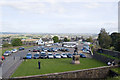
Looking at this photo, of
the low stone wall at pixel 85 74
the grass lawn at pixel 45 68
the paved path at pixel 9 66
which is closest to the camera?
the low stone wall at pixel 85 74

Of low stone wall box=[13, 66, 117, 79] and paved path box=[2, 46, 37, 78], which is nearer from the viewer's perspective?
low stone wall box=[13, 66, 117, 79]

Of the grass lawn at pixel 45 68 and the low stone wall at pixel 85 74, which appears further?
the grass lawn at pixel 45 68

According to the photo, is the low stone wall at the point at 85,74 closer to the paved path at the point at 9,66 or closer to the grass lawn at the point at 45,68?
the grass lawn at the point at 45,68

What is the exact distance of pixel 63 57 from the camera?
3175 centimetres

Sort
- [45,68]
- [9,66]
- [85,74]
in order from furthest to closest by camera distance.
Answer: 1. [9,66]
2. [45,68]
3. [85,74]

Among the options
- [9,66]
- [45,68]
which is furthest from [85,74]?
[9,66]

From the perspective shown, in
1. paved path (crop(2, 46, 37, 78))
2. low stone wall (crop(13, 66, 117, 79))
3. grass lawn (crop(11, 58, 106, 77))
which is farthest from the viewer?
grass lawn (crop(11, 58, 106, 77))

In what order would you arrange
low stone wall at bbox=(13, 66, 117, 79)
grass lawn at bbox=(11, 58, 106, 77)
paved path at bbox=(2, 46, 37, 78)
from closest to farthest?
low stone wall at bbox=(13, 66, 117, 79)
paved path at bbox=(2, 46, 37, 78)
grass lawn at bbox=(11, 58, 106, 77)

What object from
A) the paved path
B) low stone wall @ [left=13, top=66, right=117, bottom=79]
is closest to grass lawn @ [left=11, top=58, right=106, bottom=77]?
the paved path

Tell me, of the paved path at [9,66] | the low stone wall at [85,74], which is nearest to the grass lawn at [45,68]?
the paved path at [9,66]

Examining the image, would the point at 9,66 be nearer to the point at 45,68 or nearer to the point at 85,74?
the point at 45,68

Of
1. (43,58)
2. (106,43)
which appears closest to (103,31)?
(106,43)

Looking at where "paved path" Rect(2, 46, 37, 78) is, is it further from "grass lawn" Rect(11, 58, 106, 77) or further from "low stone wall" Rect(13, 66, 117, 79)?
"low stone wall" Rect(13, 66, 117, 79)

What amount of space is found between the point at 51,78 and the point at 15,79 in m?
3.64
